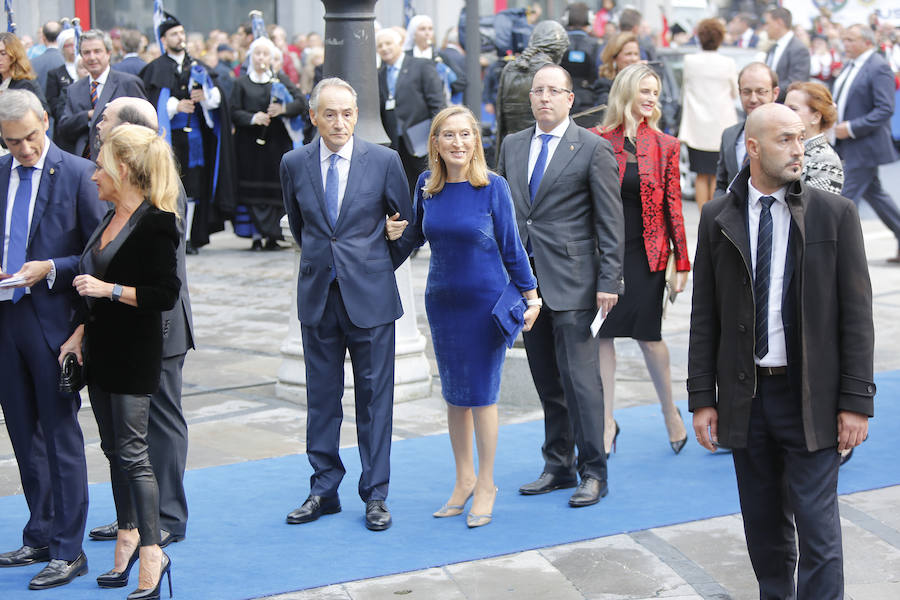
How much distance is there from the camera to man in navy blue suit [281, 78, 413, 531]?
5.87 meters

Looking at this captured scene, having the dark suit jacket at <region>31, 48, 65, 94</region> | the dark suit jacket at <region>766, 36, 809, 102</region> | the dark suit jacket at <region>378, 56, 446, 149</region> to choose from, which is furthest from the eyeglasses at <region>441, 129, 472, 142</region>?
the dark suit jacket at <region>31, 48, 65, 94</region>

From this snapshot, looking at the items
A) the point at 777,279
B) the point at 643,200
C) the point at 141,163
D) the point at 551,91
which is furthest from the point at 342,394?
the point at 777,279

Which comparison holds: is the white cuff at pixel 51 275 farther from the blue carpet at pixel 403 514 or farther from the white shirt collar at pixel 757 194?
the white shirt collar at pixel 757 194

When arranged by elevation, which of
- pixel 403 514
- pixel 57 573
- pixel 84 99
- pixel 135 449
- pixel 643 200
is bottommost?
pixel 403 514

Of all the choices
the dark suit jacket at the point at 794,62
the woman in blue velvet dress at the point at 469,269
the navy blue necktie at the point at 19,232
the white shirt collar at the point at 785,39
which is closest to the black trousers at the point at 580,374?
the woman in blue velvet dress at the point at 469,269

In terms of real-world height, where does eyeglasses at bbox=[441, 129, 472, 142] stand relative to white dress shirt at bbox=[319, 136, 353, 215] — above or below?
above

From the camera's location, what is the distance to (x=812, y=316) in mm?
4223

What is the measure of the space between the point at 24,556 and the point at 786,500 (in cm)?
300

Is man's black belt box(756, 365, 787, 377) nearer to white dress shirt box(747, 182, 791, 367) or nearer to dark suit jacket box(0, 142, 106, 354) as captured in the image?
white dress shirt box(747, 182, 791, 367)

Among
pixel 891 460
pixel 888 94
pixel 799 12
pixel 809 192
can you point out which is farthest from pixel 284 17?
pixel 809 192

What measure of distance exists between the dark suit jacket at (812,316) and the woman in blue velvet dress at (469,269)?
152 centimetres

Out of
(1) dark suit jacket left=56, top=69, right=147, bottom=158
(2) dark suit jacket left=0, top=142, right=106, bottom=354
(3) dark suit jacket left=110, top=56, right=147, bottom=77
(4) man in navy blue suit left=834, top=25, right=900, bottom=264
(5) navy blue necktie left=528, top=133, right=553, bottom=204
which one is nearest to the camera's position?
(2) dark suit jacket left=0, top=142, right=106, bottom=354

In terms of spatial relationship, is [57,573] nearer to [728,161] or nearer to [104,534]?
[104,534]

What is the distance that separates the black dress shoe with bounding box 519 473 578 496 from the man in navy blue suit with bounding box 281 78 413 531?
76 cm
